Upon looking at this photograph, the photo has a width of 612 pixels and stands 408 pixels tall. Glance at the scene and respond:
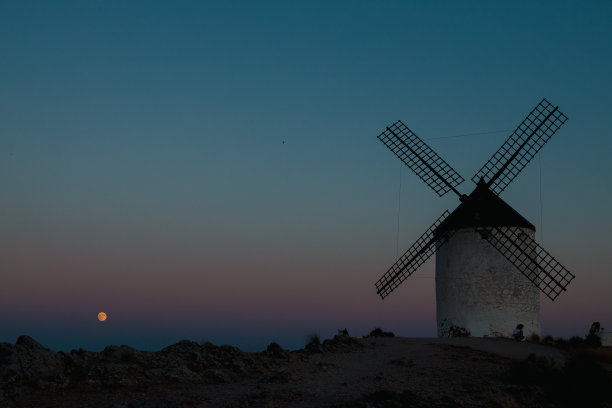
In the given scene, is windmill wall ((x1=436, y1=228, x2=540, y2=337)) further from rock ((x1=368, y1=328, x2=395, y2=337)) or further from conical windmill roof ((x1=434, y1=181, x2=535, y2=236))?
rock ((x1=368, y1=328, x2=395, y2=337))

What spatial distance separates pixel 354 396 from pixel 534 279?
13.9m

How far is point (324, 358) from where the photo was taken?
52.2 ft

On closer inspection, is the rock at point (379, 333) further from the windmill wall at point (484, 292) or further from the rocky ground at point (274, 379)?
the rocky ground at point (274, 379)

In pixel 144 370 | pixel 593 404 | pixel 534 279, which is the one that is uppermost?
pixel 534 279

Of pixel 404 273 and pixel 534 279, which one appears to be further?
pixel 404 273

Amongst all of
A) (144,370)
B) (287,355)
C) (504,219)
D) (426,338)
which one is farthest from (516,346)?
(144,370)

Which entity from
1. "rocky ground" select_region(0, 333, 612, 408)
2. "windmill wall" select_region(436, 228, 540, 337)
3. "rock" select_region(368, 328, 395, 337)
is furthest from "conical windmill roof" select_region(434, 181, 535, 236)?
"rocky ground" select_region(0, 333, 612, 408)

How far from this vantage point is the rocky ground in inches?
423

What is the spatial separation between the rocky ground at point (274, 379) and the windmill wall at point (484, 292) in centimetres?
676

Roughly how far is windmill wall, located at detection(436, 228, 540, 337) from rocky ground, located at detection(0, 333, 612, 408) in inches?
266

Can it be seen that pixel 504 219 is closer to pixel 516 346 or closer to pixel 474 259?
pixel 474 259

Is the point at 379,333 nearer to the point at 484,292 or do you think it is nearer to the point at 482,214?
the point at 484,292

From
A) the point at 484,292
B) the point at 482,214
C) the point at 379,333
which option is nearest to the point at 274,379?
the point at 379,333

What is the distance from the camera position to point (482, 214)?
23.5 metres
